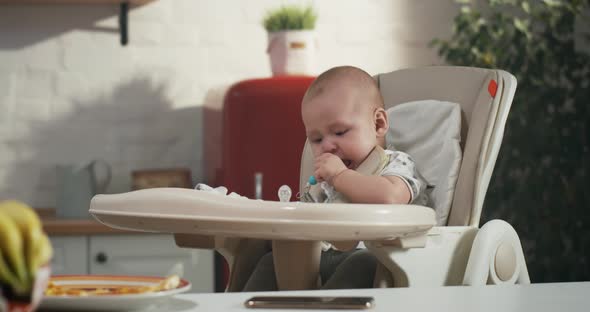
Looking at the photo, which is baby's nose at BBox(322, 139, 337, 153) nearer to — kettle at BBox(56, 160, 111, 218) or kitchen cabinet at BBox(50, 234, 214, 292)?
kitchen cabinet at BBox(50, 234, 214, 292)

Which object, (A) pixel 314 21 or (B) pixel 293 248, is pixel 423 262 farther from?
(A) pixel 314 21

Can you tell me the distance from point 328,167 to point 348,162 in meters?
0.13

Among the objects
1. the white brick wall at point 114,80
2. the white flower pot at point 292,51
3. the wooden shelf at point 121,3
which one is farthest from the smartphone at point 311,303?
the wooden shelf at point 121,3

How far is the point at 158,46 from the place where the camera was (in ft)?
10.5

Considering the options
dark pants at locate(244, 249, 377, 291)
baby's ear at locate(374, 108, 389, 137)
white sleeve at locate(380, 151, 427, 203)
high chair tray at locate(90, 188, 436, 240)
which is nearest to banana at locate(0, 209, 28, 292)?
high chair tray at locate(90, 188, 436, 240)

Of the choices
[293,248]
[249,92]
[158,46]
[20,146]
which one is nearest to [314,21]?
[249,92]

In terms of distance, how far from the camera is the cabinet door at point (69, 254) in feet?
9.09

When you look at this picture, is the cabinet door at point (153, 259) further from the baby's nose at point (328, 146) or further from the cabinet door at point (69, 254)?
the baby's nose at point (328, 146)

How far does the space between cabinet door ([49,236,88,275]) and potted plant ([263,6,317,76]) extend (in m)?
0.84

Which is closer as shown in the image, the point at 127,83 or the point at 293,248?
the point at 293,248

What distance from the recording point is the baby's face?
5.39 ft

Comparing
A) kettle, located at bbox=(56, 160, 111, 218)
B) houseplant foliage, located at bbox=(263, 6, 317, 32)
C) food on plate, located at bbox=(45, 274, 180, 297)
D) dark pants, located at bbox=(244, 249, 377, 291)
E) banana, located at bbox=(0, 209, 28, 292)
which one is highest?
houseplant foliage, located at bbox=(263, 6, 317, 32)

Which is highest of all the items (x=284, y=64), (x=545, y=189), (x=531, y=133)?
(x=284, y=64)

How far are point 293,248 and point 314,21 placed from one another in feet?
5.68
